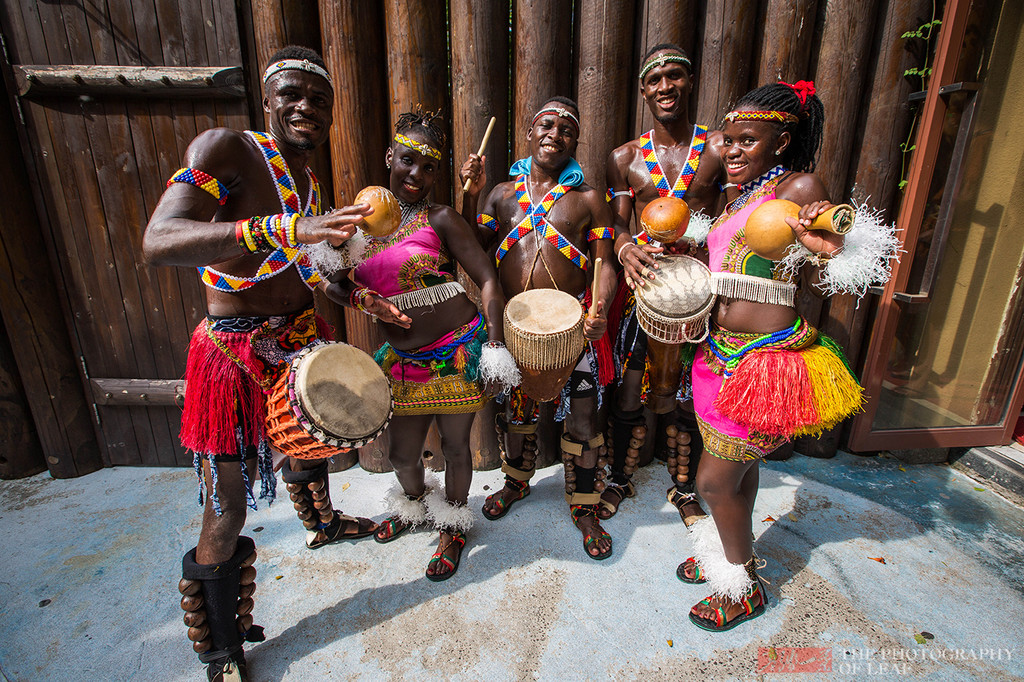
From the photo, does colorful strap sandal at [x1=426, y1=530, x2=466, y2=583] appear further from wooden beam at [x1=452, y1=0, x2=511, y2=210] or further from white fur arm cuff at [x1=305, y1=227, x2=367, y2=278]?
wooden beam at [x1=452, y1=0, x2=511, y2=210]

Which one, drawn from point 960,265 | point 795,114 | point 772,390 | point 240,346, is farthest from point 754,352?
point 960,265

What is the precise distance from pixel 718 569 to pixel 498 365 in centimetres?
147

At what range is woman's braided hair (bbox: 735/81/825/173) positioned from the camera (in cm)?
204

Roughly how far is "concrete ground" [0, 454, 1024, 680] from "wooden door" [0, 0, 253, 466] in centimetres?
109

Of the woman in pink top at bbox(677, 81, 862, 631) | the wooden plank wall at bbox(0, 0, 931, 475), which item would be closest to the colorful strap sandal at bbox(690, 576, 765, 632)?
the woman in pink top at bbox(677, 81, 862, 631)

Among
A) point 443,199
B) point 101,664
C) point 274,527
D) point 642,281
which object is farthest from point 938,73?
point 101,664

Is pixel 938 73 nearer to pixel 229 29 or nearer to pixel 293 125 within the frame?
pixel 293 125

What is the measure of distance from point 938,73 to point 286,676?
4.85 m

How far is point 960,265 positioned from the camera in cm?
352

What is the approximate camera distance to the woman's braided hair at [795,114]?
2045 mm

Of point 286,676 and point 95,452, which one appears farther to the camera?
point 95,452

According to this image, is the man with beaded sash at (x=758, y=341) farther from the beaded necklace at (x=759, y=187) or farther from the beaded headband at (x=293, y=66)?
the beaded headband at (x=293, y=66)

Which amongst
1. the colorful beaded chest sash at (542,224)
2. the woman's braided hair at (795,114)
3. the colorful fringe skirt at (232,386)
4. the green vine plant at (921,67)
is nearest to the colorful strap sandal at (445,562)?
the colorful fringe skirt at (232,386)

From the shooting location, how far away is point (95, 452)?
3674 millimetres
